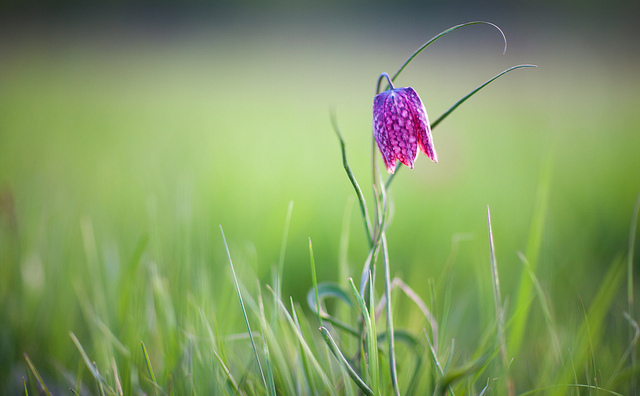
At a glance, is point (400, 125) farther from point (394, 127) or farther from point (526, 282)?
point (526, 282)

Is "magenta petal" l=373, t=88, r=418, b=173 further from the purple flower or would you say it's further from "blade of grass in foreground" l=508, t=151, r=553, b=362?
"blade of grass in foreground" l=508, t=151, r=553, b=362

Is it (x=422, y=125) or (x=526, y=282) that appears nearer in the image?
(x=422, y=125)

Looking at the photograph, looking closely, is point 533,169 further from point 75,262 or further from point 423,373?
point 75,262

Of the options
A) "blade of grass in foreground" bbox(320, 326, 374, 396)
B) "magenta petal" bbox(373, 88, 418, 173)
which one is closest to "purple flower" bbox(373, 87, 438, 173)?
"magenta petal" bbox(373, 88, 418, 173)

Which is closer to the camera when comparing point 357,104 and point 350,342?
point 350,342

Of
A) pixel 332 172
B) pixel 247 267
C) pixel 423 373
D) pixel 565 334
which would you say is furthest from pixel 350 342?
pixel 332 172

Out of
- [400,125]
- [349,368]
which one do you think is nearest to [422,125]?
[400,125]

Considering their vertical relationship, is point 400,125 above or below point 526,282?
above

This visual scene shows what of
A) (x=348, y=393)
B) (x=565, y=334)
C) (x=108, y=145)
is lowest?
(x=565, y=334)

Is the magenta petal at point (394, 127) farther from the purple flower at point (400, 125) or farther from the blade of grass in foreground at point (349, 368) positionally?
the blade of grass in foreground at point (349, 368)
